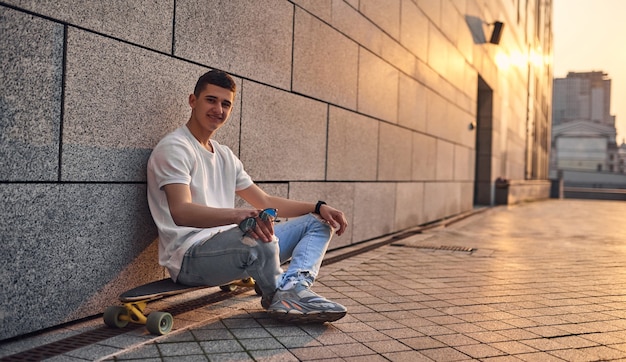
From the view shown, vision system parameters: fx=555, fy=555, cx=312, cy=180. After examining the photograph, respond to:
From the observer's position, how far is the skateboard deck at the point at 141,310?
2859 millimetres

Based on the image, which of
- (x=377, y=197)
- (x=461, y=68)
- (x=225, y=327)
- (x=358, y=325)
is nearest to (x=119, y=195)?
(x=225, y=327)

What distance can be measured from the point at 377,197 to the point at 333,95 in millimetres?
1957

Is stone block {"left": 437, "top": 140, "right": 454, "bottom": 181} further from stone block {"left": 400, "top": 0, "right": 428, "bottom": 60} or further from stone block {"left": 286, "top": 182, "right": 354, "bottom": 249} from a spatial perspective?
stone block {"left": 286, "top": 182, "right": 354, "bottom": 249}

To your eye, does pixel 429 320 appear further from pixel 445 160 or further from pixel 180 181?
pixel 445 160

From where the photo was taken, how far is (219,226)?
120 inches

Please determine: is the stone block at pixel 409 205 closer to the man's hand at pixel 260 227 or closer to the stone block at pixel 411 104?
the stone block at pixel 411 104

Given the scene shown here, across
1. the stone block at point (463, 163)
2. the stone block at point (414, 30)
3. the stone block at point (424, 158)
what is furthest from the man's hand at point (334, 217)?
the stone block at point (463, 163)

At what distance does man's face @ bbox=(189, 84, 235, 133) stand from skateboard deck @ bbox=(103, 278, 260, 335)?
0.97 m

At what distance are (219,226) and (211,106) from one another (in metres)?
0.75

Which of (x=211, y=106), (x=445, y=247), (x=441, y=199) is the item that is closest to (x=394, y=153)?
(x=445, y=247)

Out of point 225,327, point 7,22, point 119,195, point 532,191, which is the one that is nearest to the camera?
point 7,22

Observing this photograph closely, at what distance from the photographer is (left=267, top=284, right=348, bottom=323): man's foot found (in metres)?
3.08

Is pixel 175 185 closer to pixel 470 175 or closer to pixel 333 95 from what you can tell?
pixel 333 95

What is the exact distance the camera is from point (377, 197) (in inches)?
302
